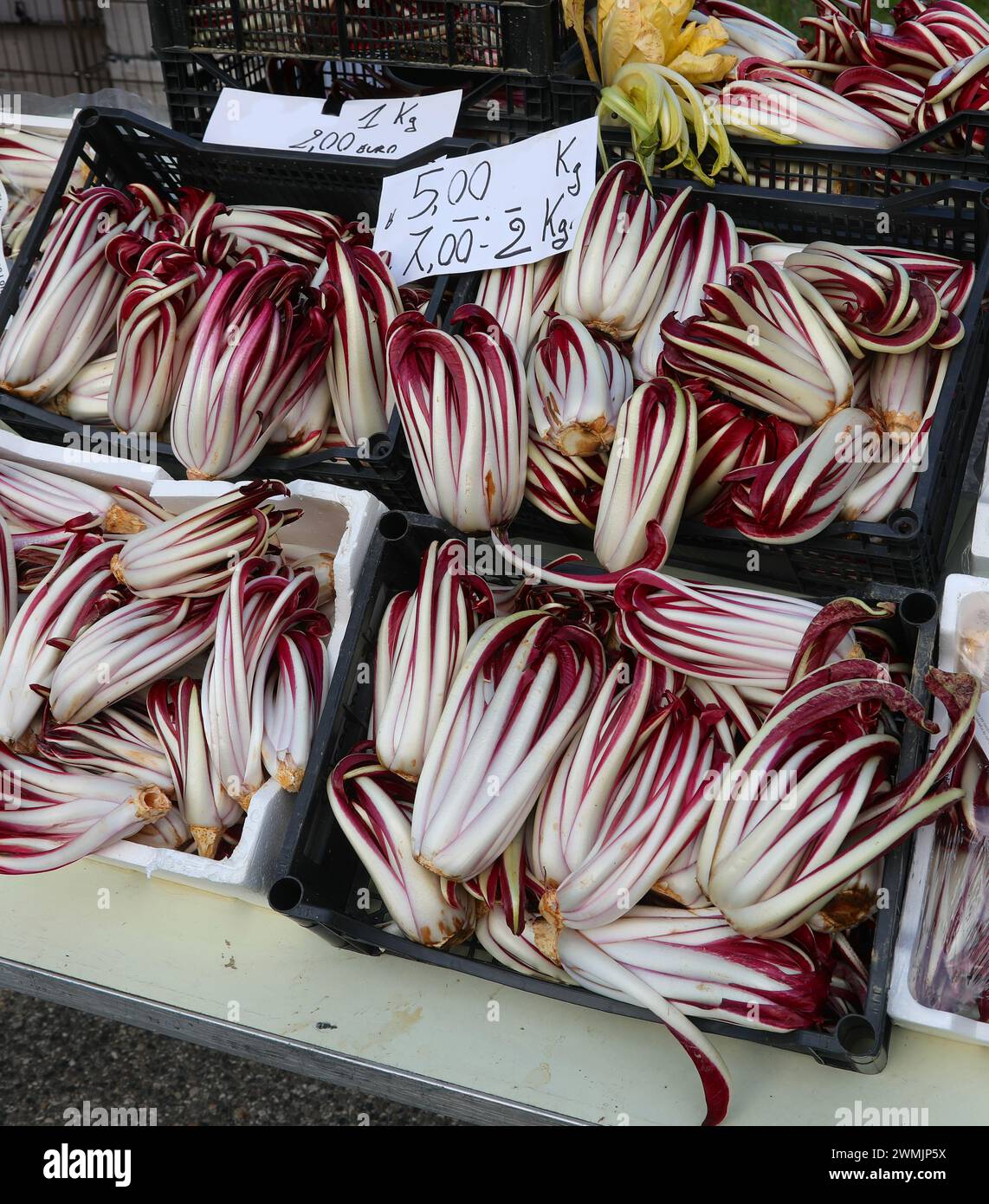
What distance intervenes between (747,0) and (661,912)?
3.11 meters

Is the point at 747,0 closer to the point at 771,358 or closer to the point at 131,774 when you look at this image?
the point at 771,358

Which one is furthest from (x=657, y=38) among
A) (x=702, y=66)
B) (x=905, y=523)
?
(x=905, y=523)

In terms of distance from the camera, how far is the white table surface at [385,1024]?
1.23m

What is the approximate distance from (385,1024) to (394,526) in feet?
2.04

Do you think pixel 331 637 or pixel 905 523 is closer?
pixel 905 523

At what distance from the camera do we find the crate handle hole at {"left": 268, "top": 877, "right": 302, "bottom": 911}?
1.25m

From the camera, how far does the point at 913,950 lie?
1183 millimetres

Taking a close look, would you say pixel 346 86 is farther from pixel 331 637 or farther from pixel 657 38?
pixel 331 637

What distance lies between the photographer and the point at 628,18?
1.78 m

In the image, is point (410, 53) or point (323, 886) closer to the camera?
point (323, 886)

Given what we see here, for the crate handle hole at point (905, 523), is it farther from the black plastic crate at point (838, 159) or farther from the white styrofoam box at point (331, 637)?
the white styrofoam box at point (331, 637)

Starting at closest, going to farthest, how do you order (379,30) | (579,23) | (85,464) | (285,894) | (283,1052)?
(285,894)
(283,1052)
(85,464)
(579,23)
(379,30)

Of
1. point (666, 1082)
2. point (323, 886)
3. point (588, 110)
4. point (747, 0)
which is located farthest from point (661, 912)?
point (747, 0)

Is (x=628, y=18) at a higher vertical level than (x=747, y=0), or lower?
lower
